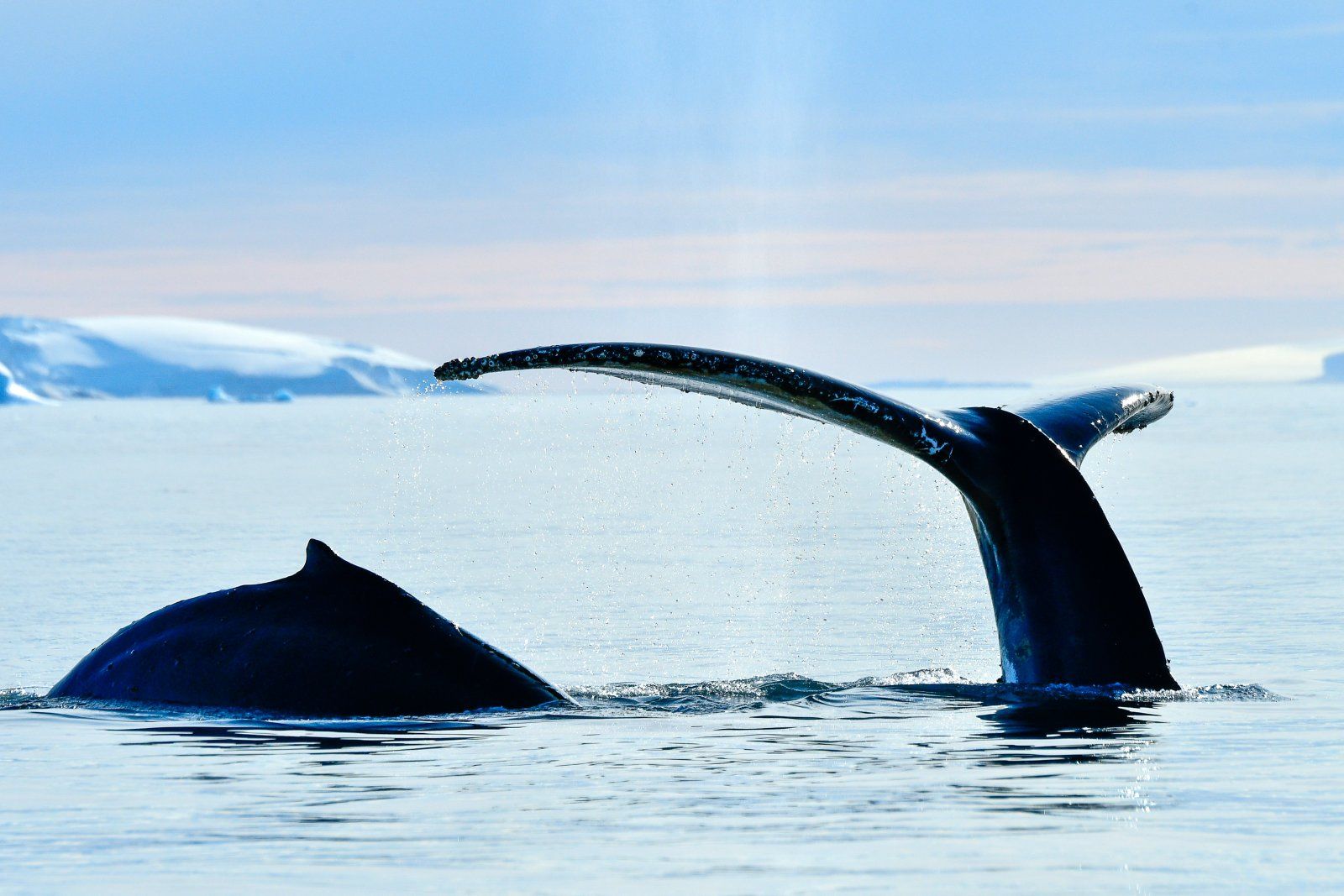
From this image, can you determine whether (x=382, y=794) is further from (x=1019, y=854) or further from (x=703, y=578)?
(x=703, y=578)

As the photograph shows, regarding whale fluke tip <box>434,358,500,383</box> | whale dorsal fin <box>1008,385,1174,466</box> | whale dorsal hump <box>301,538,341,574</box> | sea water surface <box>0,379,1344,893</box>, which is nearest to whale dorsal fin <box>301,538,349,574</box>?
whale dorsal hump <box>301,538,341,574</box>

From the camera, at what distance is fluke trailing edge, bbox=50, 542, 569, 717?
356 inches

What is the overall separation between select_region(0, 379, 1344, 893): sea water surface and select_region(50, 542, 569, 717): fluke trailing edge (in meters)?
0.13

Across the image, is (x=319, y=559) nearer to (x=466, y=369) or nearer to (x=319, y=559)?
(x=319, y=559)

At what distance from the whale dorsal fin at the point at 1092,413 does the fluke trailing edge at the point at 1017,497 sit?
0.05 feet

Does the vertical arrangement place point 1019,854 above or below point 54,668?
below

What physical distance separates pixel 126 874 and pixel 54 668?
23.5ft

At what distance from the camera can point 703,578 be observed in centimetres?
2081

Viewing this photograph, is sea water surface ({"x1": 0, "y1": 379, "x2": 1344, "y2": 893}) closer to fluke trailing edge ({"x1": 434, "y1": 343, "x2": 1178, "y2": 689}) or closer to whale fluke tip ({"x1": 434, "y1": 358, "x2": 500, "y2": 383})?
fluke trailing edge ({"x1": 434, "y1": 343, "x2": 1178, "y2": 689})

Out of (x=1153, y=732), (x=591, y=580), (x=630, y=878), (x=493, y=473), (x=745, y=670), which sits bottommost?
(x=630, y=878)

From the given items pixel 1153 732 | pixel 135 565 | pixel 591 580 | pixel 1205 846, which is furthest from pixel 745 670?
pixel 135 565

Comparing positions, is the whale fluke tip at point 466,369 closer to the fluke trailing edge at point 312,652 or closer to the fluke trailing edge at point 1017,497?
the fluke trailing edge at point 1017,497

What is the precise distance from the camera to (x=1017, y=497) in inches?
334

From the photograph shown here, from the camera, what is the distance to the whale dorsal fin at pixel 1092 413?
9008 millimetres
